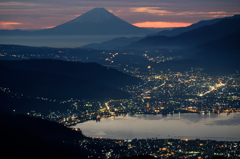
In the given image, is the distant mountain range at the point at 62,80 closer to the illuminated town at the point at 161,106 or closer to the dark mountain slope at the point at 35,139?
the illuminated town at the point at 161,106

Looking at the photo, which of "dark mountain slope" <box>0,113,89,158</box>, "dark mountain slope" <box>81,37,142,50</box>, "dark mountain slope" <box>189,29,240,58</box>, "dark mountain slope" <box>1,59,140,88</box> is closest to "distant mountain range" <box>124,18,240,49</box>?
"dark mountain slope" <box>81,37,142,50</box>

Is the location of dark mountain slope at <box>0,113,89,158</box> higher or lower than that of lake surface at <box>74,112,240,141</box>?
lower

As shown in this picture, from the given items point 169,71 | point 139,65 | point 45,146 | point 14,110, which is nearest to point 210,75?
point 169,71

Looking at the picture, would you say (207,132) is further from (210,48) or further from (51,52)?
(210,48)

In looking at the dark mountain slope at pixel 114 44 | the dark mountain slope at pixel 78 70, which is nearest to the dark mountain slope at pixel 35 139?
the dark mountain slope at pixel 78 70

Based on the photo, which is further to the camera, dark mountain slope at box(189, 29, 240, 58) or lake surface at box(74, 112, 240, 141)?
dark mountain slope at box(189, 29, 240, 58)

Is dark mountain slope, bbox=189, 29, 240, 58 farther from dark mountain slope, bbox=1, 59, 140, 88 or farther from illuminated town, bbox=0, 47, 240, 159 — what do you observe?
dark mountain slope, bbox=1, 59, 140, 88
